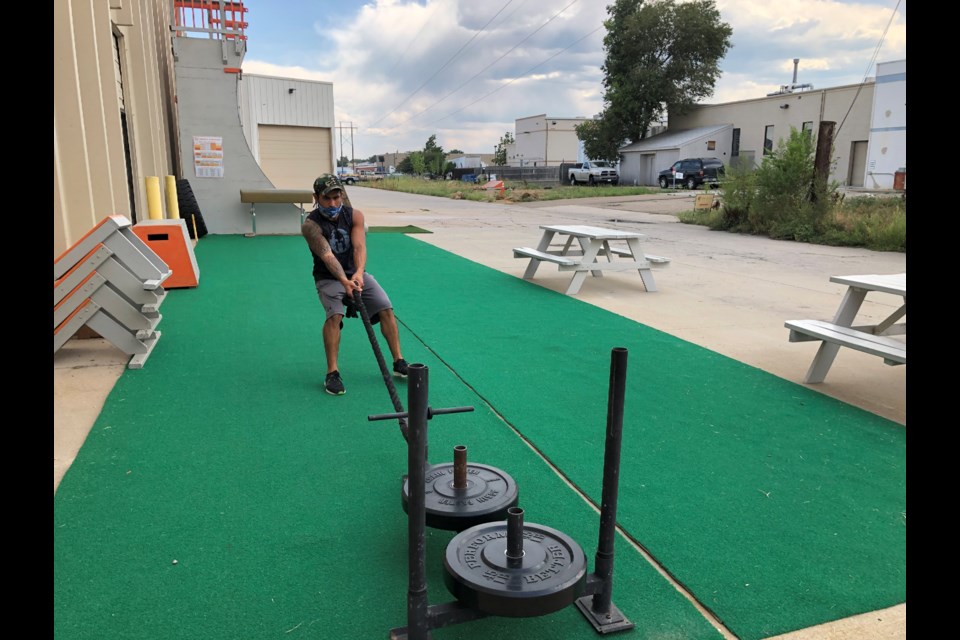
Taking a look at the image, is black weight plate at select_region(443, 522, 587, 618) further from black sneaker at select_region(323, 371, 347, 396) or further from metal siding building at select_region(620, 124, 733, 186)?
metal siding building at select_region(620, 124, 733, 186)

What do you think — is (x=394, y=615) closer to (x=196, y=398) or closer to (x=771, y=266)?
(x=196, y=398)

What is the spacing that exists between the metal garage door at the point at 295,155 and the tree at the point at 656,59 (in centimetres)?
3790

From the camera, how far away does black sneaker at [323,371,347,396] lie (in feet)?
15.4

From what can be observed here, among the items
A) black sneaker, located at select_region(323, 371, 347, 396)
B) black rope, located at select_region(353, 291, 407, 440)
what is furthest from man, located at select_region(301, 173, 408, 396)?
black rope, located at select_region(353, 291, 407, 440)

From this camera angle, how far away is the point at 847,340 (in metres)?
4.57

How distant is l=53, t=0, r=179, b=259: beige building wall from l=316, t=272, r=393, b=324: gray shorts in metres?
1.86

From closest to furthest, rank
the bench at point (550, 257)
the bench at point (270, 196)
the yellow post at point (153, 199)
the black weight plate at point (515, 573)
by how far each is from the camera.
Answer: the black weight plate at point (515, 573) < the bench at point (550, 257) < the yellow post at point (153, 199) < the bench at point (270, 196)

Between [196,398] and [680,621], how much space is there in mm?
3489

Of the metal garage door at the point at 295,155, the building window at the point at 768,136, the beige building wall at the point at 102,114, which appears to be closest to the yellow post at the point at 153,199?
the beige building wall at the point at 102,114

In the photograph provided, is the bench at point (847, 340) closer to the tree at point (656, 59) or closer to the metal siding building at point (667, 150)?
the metal siding building at point (667, 150)

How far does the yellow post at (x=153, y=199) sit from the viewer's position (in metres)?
11.6

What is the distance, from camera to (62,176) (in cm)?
692

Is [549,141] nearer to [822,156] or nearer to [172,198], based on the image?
[822,156]
